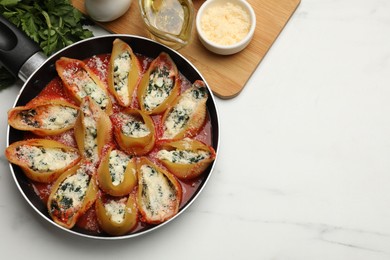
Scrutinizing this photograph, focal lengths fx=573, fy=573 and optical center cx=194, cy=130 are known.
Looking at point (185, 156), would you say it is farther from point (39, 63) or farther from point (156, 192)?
point (39, 63)

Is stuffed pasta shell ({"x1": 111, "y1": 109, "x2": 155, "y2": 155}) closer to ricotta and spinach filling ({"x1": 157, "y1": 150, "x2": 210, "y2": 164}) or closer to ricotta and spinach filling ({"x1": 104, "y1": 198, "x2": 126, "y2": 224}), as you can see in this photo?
ricotta and spinach filling ({"x1": 157, "y1": 150, "x2": 210, "y2": 164})

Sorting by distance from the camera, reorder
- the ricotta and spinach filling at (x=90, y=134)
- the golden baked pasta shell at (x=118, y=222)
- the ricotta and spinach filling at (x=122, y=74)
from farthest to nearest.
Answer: the ricotta and spinach filling at (x=122, y=74) < the ricotta and spinach filling at (x=90, y=134) < the golden baked pasta shell at (x=118, y=222)

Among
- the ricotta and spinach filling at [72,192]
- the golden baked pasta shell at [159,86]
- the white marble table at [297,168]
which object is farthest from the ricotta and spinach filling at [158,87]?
the ricotta and spinach filling at [72,192]

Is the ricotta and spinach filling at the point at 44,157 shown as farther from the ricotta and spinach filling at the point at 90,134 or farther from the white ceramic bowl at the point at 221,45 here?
the white ceramic bowl at the point at 221,45

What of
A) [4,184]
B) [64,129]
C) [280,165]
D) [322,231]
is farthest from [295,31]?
[4,184]

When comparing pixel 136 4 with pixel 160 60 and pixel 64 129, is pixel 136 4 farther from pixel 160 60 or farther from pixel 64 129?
pixel 64 129

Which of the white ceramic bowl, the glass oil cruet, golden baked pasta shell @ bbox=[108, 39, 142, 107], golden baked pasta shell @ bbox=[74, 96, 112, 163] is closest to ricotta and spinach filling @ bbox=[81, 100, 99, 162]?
golden baked pasta shell @ bbox=[74, 96, 112, 163]
